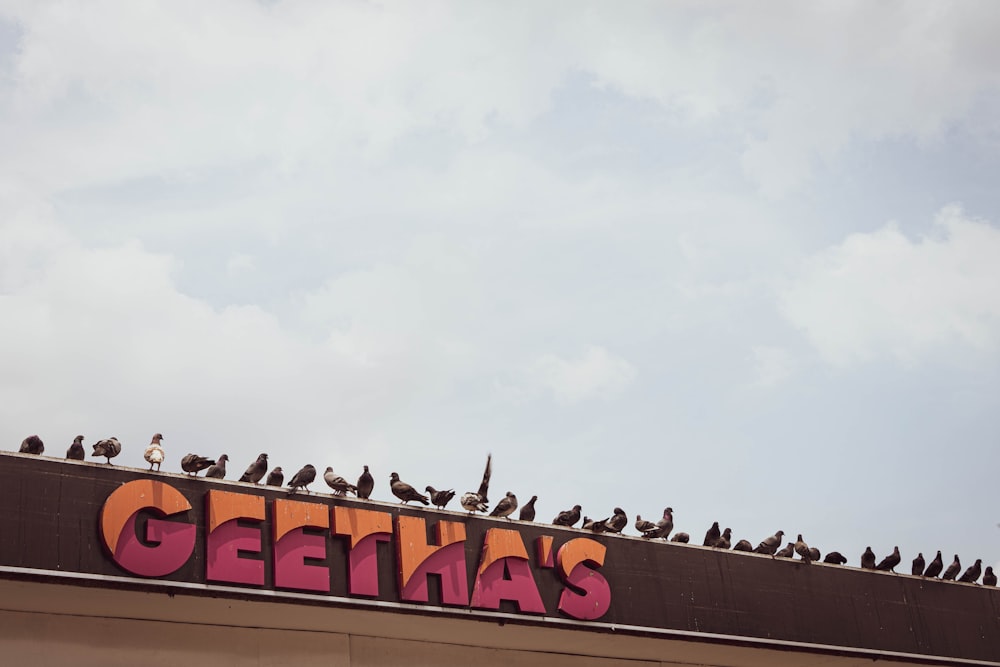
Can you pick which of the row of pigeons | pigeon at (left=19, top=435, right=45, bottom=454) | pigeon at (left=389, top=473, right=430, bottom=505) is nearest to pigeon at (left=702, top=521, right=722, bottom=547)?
the row of pigeons

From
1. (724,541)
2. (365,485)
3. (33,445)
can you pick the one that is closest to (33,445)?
(33,445)

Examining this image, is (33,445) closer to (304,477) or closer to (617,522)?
(304,477)

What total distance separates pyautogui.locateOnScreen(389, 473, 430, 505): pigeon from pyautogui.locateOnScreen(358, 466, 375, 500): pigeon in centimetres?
40

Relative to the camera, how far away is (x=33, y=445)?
66.4 ft

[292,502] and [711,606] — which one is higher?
[292,502]

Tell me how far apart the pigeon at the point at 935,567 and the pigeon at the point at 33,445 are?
20.7 m

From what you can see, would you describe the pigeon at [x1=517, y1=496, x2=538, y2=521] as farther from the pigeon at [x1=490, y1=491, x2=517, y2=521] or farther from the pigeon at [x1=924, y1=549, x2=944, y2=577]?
the pigeon at [x1=924, y1=549, x2=944, y2=577]

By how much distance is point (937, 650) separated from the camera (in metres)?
27.8

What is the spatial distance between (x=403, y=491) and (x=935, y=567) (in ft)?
46.7

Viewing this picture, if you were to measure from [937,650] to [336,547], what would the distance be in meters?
15.2

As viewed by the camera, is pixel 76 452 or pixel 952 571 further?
pixel 952 571

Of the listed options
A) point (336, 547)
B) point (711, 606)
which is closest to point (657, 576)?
point (711, 606)

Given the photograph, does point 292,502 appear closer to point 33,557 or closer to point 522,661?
point 33,557

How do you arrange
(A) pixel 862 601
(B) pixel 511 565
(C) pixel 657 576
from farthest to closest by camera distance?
(A) pixel 862 601, (C) pixel 657 576, (B) pixel 511 565
